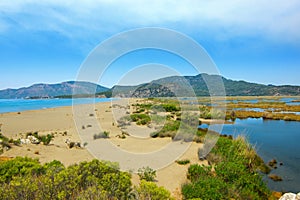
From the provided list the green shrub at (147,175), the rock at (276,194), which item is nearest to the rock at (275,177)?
the rock at (276,194)

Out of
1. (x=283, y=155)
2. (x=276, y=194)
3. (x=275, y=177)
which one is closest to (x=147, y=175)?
(x=276, y=194)

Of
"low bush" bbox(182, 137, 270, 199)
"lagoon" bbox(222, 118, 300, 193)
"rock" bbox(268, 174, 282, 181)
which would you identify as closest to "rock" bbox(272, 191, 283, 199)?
"low bush" bbox(182, 137, 270, 199)

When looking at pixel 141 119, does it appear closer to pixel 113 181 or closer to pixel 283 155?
pixel 283 155

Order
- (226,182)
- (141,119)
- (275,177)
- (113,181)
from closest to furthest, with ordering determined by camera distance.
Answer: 1. (113,181)
2. (226,182)
3. (275,177)
4. (141,119)

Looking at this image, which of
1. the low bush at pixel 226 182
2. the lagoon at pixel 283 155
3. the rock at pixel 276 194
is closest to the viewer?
the low bush at pixel 226 182

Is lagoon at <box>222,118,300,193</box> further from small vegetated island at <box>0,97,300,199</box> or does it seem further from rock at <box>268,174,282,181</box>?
small vegetated island at <box>0,97,300,199</box>

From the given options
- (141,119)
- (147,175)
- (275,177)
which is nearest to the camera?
(147,175)

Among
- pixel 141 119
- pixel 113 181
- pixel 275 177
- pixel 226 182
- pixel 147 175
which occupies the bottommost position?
pixel 275 177

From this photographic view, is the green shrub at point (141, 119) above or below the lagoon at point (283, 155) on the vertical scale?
above

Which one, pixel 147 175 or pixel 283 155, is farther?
pixel 283 155

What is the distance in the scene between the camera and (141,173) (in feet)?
29.1

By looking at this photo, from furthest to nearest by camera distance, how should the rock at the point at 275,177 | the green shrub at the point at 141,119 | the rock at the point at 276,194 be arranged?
1. the green shrub at the point at 141,119
2. the rock at the point at 275,177
3. the rock at the point at 276,194

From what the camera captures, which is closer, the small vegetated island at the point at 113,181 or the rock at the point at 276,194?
the small vegetated island at the point at 113,181

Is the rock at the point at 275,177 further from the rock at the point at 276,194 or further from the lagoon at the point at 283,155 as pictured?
the rock at the point at 276,194
